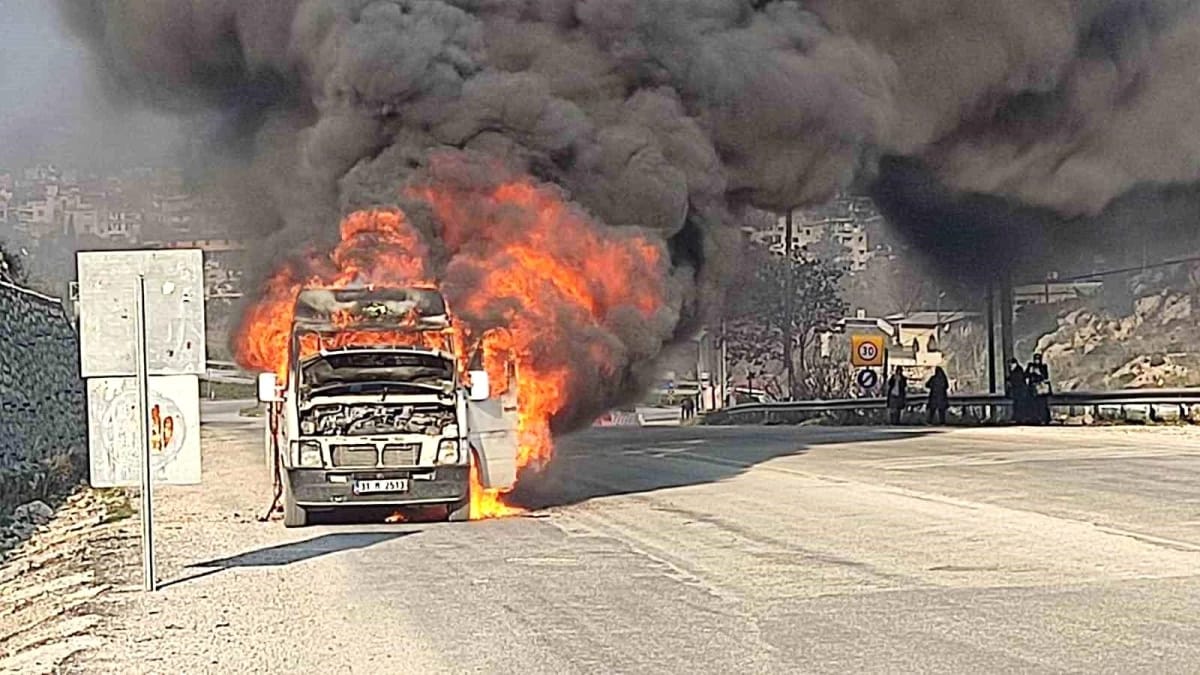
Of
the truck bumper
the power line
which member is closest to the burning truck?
the truck bumper

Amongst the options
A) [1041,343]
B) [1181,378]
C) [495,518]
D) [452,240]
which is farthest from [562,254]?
[1041,343]

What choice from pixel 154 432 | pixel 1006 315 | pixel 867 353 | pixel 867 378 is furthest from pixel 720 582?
pixel 867 378

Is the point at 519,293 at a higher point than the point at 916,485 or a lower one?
higher

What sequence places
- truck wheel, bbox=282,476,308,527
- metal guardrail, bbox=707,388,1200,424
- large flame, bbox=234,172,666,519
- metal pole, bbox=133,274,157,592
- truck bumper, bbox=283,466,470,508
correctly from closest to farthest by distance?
metal pole, bbox=133,274,157,592 < truck bumper, bbox=283,466,470,508 < truck wheel, bbox=282,476,308,527 < large flame, bbox=234,172,666,519 < metal guardrail, bbox=707,388,1200,424

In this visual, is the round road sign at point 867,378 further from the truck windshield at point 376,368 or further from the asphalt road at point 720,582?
the truck windshield at point 376,368

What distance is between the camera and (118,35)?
3192 centimetres

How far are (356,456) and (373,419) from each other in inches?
17.2

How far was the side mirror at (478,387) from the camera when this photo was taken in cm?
1831

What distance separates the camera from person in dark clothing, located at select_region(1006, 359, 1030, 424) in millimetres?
37669

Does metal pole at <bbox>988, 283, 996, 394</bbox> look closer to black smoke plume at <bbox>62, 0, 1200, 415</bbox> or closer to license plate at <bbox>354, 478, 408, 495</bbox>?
black smoke plume at <bbox>62, 0, 1200, 415</bbox>

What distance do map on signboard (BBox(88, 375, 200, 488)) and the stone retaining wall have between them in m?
7.95

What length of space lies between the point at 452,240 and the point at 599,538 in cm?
1052

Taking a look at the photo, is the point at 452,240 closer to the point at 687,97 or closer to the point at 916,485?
the point at 687,97

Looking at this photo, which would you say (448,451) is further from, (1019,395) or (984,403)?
(984,403)
